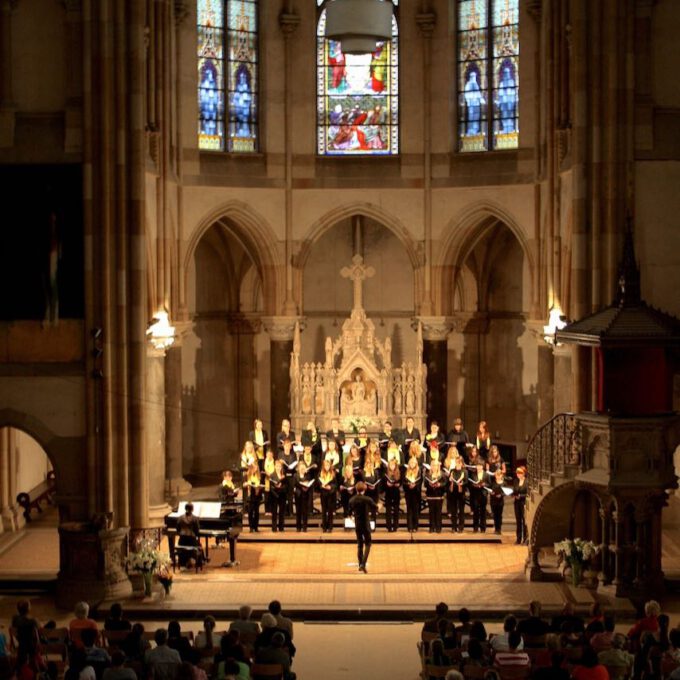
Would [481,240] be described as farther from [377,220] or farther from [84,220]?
[84,220]

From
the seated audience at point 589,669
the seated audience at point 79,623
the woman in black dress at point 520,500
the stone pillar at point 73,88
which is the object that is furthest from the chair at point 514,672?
the stone pillar at point 73,88

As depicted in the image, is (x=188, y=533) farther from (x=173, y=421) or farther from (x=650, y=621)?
(x=650, y=621)

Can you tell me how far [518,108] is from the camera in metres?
34.3

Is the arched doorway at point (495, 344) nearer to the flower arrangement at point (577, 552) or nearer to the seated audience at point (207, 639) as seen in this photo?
the flower arrangement at point (577, 552)

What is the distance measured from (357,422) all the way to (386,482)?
482 centimetres

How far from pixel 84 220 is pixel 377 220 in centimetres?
1165

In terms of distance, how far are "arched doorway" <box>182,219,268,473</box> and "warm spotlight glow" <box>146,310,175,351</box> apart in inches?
214

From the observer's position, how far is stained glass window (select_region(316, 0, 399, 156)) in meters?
35.8

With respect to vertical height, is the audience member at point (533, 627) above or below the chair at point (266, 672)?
above

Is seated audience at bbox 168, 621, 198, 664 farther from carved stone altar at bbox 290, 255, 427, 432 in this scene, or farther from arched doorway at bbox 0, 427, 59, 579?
carved stone altar at bbox 290, 255, 427, 432

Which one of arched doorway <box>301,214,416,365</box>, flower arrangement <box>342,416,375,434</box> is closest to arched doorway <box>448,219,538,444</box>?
arched doorway <box>301,214,416,365</box>

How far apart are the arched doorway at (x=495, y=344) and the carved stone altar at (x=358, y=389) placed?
3831 millimetres

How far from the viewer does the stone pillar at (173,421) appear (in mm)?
32562

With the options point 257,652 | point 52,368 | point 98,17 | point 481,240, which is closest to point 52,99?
point 98,17
